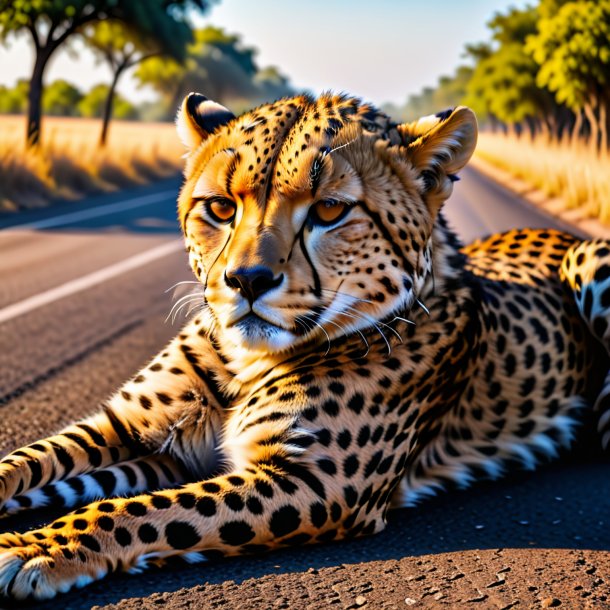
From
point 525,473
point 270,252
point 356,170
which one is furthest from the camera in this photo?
point 525,473

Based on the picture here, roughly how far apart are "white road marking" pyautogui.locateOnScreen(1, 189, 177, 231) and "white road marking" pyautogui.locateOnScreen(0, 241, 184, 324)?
238cm

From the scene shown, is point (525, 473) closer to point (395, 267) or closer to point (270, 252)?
point (395, 267)

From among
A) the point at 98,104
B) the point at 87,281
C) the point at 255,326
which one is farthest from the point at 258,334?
the point at 98,104

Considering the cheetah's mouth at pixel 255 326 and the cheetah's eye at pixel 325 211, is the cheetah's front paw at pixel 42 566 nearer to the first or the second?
the cheetah's mouth at pixel 255 326

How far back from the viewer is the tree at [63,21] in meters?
22.5

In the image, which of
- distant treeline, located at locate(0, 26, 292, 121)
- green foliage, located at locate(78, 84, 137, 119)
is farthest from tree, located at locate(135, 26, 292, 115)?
green foliage, located at locate(78, 84, 137, 119)

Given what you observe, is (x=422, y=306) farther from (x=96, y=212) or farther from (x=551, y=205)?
(x=551, y=205)

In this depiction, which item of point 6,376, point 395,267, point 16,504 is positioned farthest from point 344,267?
point 6,376

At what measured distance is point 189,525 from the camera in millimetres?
3174

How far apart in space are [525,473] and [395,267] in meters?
1.38

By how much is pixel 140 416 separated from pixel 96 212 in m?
13.1

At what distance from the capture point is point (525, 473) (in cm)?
435

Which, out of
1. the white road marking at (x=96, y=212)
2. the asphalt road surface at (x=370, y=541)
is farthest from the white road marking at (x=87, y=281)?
the white road marking at (x=96, y=212)

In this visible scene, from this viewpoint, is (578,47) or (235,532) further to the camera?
(578,47)
